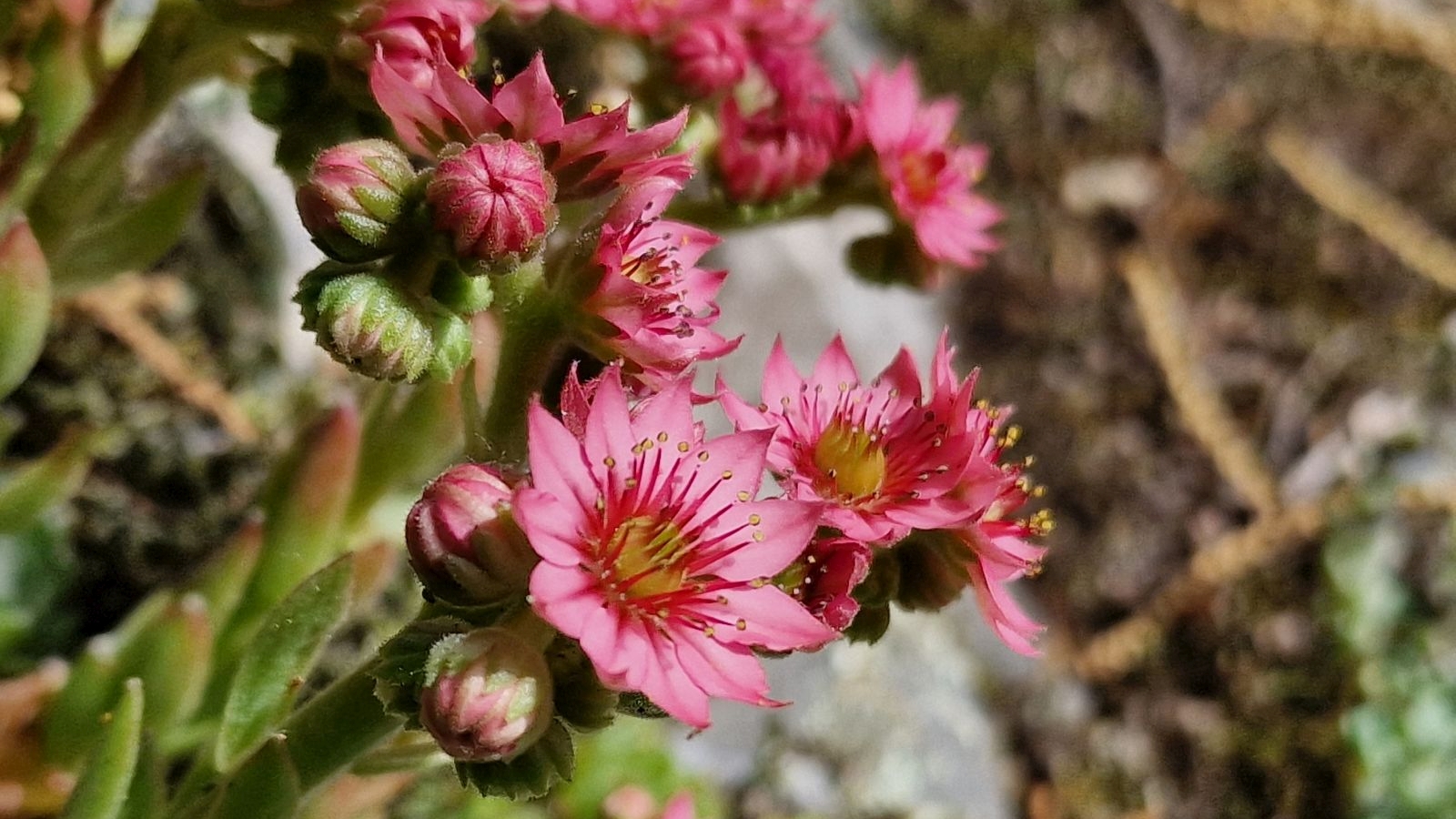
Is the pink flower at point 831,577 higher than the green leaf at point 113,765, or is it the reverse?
the pink flower at point 831,577

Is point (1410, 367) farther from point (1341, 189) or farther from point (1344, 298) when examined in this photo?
point (1341, 189)

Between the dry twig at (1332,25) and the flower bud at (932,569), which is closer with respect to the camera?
the flower bud at (932,569)

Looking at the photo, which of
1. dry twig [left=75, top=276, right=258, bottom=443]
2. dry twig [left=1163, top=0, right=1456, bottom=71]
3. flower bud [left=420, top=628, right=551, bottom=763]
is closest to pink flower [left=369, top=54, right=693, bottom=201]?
flower bud [left=420, top=628, right=551, bottom=763]

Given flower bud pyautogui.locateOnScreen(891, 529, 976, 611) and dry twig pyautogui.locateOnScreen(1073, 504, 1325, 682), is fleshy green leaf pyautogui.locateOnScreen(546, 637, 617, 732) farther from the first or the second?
dry twig pyautogui.locateOnScreen(1073, 504, 1325, 682)

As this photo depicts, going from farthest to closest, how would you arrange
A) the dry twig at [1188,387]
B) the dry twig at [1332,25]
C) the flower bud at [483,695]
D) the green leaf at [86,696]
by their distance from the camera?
the dry twig at [1332,25]
the dry twig at [1188,387]
the green leaf at [86,696]
the flower bud at [483,695]

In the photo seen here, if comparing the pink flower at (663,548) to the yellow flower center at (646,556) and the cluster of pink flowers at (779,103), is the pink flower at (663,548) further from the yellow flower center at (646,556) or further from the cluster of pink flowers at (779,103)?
the cluster of pink flowers at (779,103)

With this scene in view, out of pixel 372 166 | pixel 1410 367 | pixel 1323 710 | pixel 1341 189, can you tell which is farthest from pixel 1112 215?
pixel 372 166

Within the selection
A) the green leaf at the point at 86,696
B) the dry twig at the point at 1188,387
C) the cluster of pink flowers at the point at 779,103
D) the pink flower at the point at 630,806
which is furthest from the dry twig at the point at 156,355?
the dry twig at the point at 1188,387
